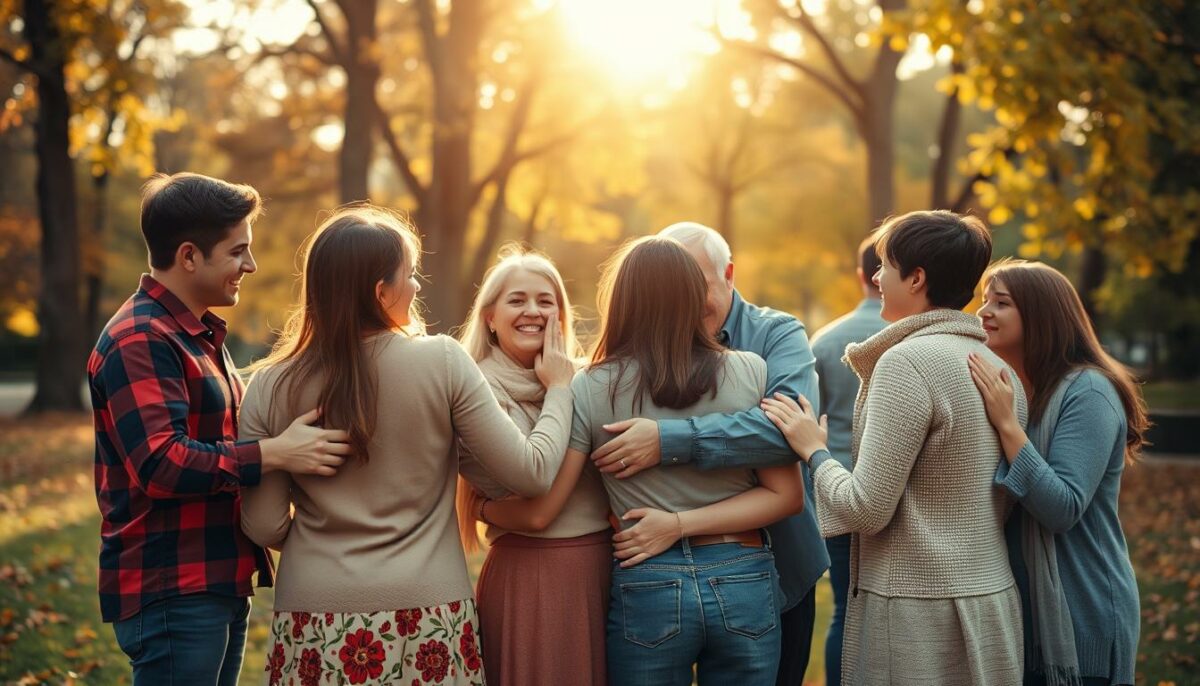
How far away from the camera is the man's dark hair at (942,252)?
346cm

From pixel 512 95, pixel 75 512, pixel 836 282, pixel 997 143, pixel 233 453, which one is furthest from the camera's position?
pixel 836 282

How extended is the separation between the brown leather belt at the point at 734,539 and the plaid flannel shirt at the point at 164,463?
1.33m

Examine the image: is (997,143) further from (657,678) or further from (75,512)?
(75,512)

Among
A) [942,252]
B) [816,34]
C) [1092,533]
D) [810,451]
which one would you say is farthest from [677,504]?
[816,34]

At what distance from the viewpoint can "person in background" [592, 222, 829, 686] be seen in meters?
3.42

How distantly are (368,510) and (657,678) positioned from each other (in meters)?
0.99

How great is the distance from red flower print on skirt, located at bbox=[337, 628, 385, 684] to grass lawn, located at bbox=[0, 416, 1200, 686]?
349 centimetres

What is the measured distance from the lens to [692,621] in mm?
3355

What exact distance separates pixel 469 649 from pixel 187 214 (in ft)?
5.10

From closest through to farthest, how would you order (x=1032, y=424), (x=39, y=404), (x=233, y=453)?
(x=233, y=453) → (x=1032, y=424) → (x=39, y=404)

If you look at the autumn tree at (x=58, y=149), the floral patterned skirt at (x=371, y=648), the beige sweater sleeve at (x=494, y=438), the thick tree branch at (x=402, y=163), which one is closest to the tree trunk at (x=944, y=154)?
the thick tree branch at (x=402, y=163)

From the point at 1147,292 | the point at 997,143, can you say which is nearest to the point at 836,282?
the point at 1147,292

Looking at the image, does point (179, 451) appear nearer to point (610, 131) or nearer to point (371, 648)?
point (371, 648)

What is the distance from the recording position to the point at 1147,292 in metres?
25.5
